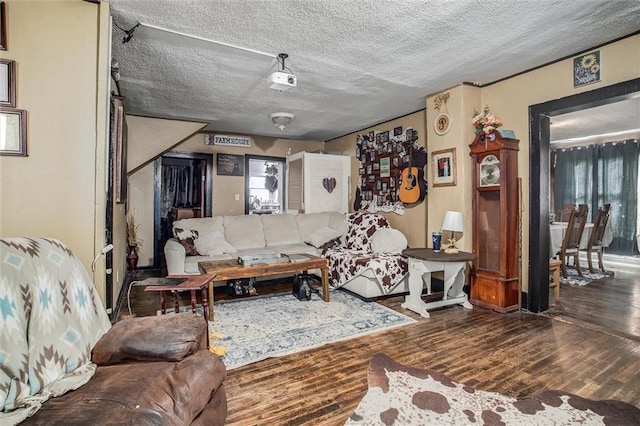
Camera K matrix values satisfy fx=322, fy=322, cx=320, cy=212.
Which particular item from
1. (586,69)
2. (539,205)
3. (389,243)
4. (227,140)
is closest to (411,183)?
(389,243)

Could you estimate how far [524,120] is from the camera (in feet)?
10.6

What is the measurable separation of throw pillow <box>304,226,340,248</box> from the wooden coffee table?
3.70 feet

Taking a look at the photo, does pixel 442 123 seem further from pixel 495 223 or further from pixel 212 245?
pixel 212 245

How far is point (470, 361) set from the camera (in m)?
2.25

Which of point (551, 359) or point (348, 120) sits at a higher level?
point (348, 120)

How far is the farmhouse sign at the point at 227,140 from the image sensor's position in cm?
569

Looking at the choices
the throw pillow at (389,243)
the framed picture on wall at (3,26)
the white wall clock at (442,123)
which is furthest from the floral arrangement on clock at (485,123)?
the framed picture on wall at (3,26)

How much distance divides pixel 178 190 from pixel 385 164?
12.2 feet

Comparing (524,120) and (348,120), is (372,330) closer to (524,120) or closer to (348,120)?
(524,120)

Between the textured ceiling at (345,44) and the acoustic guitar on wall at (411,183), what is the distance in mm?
727

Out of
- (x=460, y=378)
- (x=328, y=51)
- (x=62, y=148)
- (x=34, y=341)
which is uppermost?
(x=328, y=51)

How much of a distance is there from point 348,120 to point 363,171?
929 millimetres

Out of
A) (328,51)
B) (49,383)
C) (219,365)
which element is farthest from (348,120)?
(49,383)

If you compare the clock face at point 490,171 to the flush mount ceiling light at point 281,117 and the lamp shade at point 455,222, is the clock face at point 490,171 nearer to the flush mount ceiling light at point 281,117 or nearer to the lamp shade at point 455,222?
the lamp shade at point 455,222
